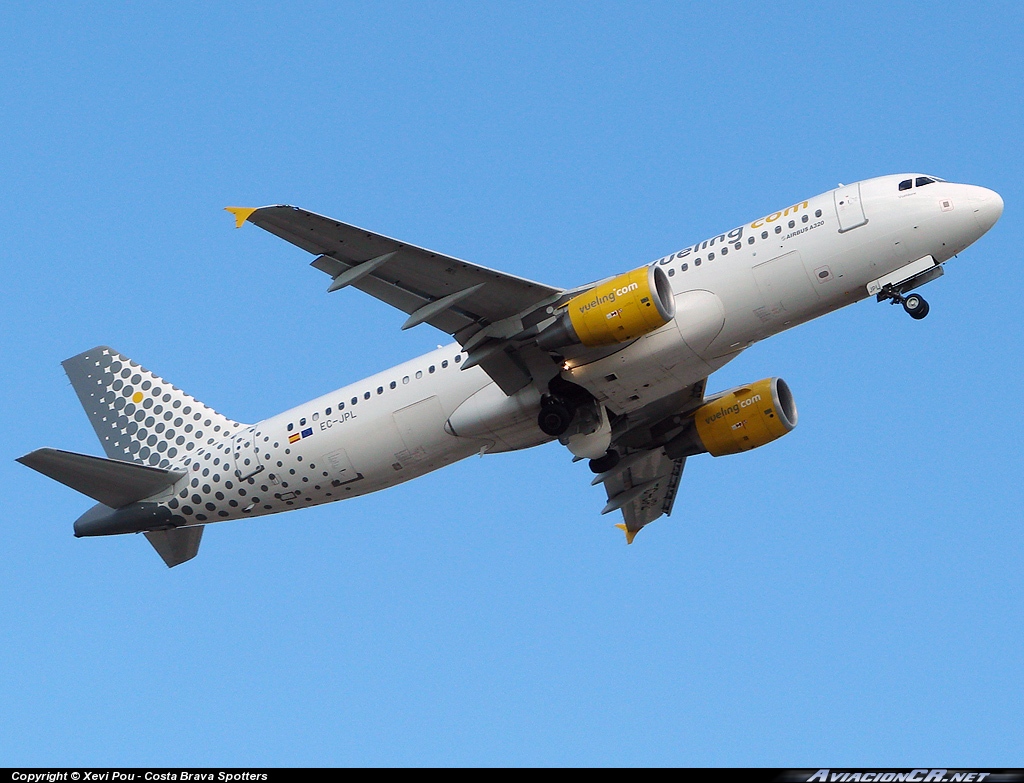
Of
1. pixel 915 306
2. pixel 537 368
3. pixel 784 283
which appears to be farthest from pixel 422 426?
pixel 915 306

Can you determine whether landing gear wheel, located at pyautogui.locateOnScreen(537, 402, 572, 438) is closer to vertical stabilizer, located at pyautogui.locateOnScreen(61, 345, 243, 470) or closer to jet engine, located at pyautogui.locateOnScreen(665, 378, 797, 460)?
jet engine, located at pyautogui.locateOnScreen(665, 378, 797, 460)

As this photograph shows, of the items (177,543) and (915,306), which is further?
(177,543)

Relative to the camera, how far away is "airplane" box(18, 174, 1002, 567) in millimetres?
30156

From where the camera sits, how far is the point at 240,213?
27250mm

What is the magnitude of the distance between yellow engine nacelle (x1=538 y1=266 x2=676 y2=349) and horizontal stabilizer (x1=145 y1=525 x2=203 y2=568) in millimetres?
13187

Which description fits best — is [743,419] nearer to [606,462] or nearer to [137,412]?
[606,462]

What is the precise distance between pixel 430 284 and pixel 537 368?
11.8 ft

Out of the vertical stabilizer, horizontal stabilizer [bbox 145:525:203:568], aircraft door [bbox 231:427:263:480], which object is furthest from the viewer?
the vertical stabilizer

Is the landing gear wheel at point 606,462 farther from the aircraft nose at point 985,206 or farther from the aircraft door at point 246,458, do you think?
the aircraft nose at point 985,206

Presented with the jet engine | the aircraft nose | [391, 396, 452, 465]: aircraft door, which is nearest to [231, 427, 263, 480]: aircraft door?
[391, 396, 452, 465]: aircraft door

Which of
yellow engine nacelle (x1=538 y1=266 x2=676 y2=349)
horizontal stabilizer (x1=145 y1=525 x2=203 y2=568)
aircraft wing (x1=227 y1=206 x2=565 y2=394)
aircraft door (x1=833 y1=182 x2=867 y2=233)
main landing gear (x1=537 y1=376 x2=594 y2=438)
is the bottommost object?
horizontal stabilizer (x1=145 y1=525 x2=203 y2=568)

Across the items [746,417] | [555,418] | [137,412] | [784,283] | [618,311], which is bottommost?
[555,418]

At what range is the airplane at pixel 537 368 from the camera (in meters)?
30.2
